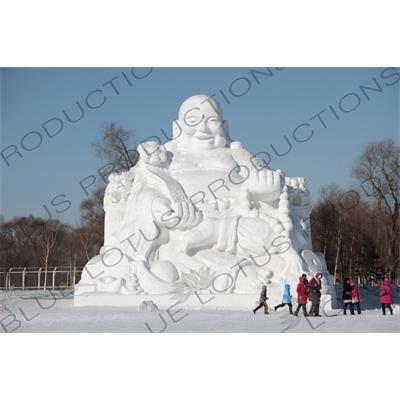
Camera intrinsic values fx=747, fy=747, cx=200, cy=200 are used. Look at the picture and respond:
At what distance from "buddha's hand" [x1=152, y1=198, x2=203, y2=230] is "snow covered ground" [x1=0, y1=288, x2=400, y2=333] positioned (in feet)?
6.11

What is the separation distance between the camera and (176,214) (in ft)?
50.1

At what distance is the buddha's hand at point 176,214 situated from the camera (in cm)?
1523

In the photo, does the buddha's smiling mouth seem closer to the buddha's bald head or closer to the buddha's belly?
the buddha's bald head

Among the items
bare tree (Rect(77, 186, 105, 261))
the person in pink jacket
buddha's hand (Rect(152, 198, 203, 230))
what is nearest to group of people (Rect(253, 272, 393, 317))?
the person in pink jacket

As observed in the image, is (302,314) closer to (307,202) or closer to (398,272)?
(307,202)

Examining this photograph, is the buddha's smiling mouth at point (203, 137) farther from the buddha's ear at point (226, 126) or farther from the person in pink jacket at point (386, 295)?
the person in pink jacket at point (386, 295)

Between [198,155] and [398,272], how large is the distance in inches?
485

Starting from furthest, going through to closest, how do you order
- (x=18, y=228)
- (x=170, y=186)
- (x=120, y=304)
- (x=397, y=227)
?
(x=18, y=228) → (x=397, y=227) → (x=170, y=186) → (x=120, y=304)

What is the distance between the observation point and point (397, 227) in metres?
25.4

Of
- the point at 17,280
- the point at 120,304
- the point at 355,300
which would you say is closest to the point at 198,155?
the point at 120,304

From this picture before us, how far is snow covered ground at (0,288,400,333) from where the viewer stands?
34.6 ft

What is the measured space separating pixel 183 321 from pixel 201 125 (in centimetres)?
642

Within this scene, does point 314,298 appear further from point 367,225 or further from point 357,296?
point 367,225

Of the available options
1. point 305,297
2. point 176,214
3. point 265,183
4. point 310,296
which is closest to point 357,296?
point 310,296
